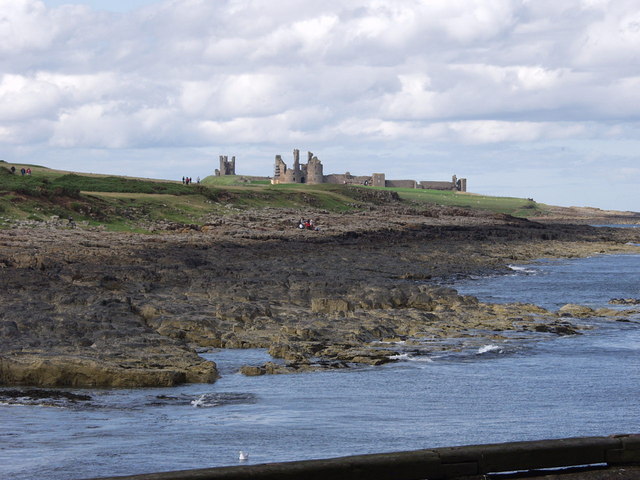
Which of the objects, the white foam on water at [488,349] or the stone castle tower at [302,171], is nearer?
the white foam on water at [488,349]

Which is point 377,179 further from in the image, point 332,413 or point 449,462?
point 449,462

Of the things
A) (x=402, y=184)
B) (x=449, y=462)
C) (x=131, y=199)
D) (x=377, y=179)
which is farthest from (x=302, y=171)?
(x=449, y=462)

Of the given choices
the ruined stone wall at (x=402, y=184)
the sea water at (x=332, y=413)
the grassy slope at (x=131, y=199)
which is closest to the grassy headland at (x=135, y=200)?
the grassy slope at (x=131, y=199)

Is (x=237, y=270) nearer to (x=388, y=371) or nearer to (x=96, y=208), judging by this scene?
(x=388, y=371)

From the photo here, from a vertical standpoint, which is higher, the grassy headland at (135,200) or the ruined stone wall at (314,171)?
the ruined stone wall at (314,171)

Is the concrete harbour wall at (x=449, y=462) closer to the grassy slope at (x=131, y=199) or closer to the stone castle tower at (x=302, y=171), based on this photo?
the grassy slope at (x=131, y=199)

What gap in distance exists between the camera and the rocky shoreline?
19.9m

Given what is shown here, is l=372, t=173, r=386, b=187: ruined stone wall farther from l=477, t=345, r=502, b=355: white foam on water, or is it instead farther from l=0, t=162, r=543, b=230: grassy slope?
l=477, t=345, r=502, b=355: white foam on water

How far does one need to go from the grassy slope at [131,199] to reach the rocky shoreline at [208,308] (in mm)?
6648

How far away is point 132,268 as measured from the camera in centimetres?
3550

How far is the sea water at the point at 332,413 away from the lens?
13141 mm

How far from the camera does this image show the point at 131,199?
243 ft

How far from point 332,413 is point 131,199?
60.1 metres

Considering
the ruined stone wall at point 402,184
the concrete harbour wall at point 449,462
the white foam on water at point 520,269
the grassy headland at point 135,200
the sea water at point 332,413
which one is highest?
the ruined stone wall at point 402,184
